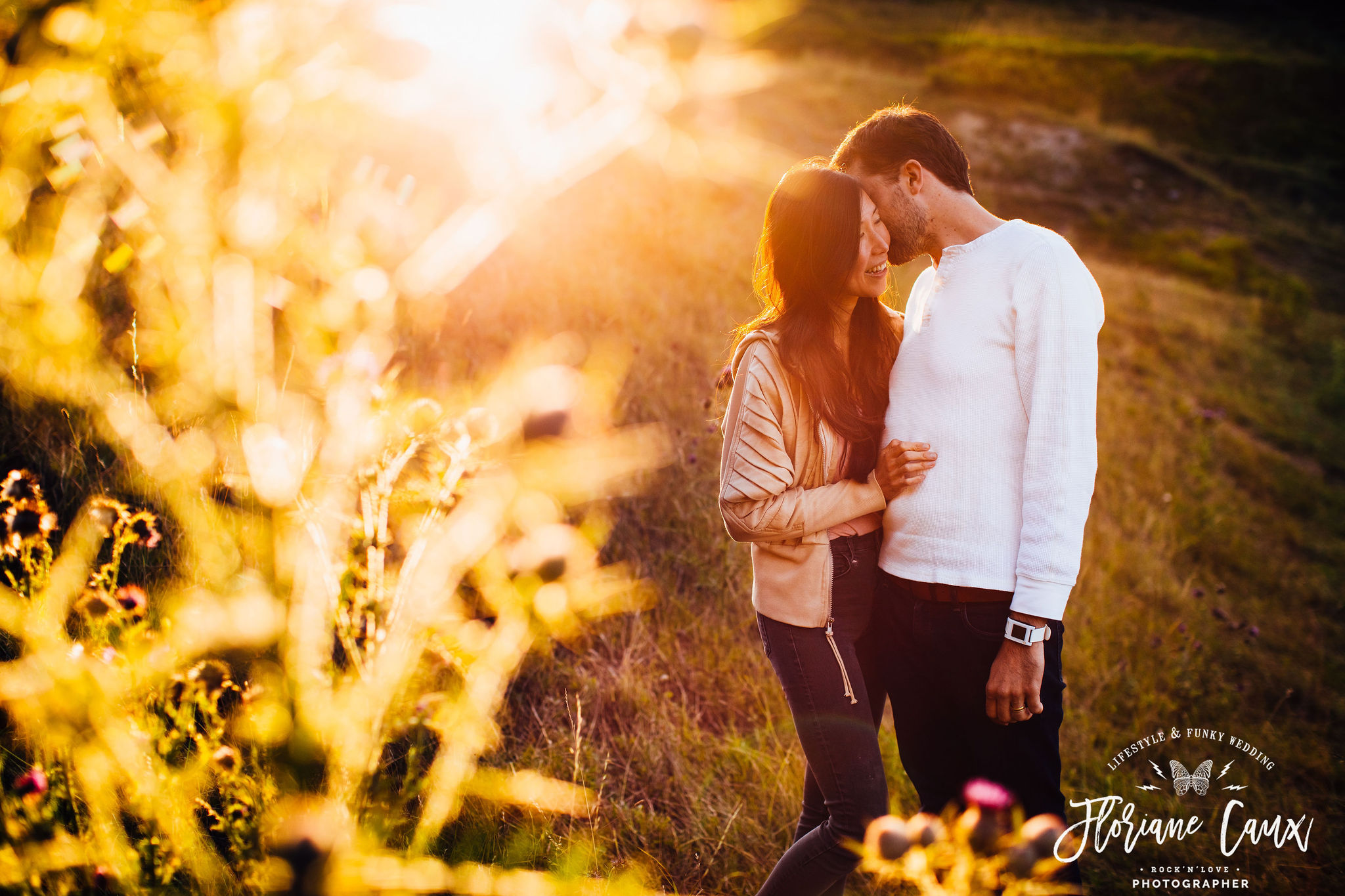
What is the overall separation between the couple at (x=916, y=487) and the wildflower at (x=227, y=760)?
52.6 inches

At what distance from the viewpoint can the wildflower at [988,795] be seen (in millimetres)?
1723

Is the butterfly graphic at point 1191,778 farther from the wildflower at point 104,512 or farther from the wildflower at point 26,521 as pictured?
the wildflower at point 26,521

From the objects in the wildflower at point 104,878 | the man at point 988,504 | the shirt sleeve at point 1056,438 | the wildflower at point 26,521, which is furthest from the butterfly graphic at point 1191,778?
the wildflower at point 26,521

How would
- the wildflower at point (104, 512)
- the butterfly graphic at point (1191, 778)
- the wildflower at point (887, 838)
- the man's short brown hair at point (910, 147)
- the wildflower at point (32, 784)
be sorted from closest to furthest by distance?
the wildflower at point (32, 784), the wildflower at point (887, 838), the wildflower at point (104, 512), the man's short brown hair at point (910, 147), the butterfly graphic at point (1191, 778)

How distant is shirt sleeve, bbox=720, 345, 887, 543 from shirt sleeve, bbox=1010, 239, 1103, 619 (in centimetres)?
36

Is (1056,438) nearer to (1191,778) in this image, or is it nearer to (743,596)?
(743,596)

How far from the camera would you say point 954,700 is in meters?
1.76

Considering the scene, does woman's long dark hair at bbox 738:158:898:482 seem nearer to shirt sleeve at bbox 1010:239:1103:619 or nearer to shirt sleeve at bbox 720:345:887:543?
shirt sleeve at bbox 720:345:887:543

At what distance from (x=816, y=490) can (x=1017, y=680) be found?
2.10ft

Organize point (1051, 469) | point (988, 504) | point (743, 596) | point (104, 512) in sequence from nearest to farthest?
1. point (1051, 469)
2. point (988, 504)
3. point (104, 512)
4. point (743, 596)

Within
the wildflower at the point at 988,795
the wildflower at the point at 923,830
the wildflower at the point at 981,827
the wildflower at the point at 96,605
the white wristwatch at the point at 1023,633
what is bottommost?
the wildflower at the point at 981,827

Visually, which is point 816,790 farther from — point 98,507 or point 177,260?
point 98,507

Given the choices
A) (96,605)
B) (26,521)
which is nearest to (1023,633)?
(96,605)

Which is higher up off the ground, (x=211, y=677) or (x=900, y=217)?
(x=900, y=217)
